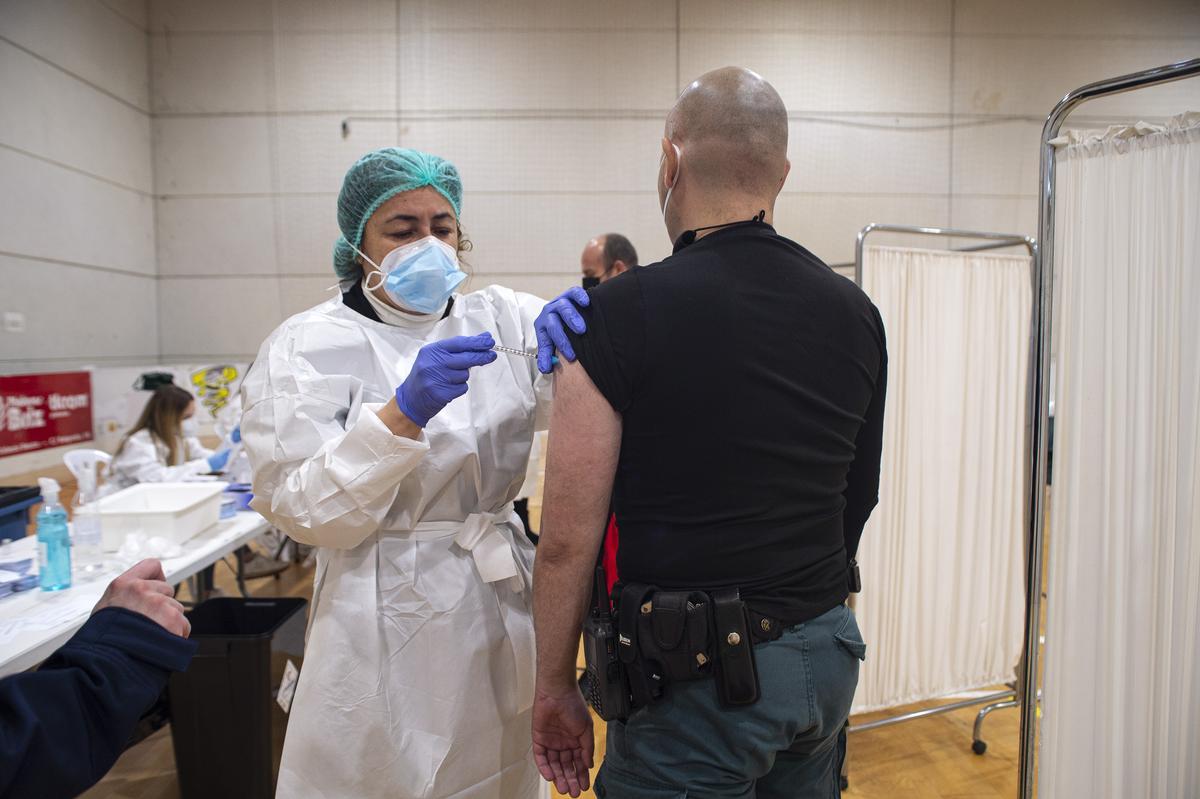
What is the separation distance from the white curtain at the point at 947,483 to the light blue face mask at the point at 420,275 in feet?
4.59

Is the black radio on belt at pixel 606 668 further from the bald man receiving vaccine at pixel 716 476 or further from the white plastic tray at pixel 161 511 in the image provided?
the white plastic tray at pixel 161 511

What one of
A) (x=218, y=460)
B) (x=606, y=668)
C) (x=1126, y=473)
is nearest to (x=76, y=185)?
(x=218, y=460)

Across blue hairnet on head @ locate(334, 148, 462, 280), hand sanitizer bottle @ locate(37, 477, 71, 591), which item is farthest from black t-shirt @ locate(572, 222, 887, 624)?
hand sanitizer bottle @ locate(37, 477, 71, 591)

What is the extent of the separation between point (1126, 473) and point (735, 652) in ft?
2.53

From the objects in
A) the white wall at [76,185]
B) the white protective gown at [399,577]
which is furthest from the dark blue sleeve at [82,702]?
the white wall at [76,185]

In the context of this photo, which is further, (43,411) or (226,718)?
(43,411)

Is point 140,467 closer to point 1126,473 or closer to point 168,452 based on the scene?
Answer: point 168,452

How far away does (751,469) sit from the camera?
86 cm

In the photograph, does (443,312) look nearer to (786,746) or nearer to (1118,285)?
(786,746)

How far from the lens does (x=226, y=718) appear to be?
1.94 metres

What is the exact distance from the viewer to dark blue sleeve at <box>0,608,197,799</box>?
2.19 feet

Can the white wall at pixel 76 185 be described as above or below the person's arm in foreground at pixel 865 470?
above

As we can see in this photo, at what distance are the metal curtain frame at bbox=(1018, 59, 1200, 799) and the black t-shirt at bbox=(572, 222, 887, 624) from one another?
53 cm

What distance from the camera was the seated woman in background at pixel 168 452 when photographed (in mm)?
3465
